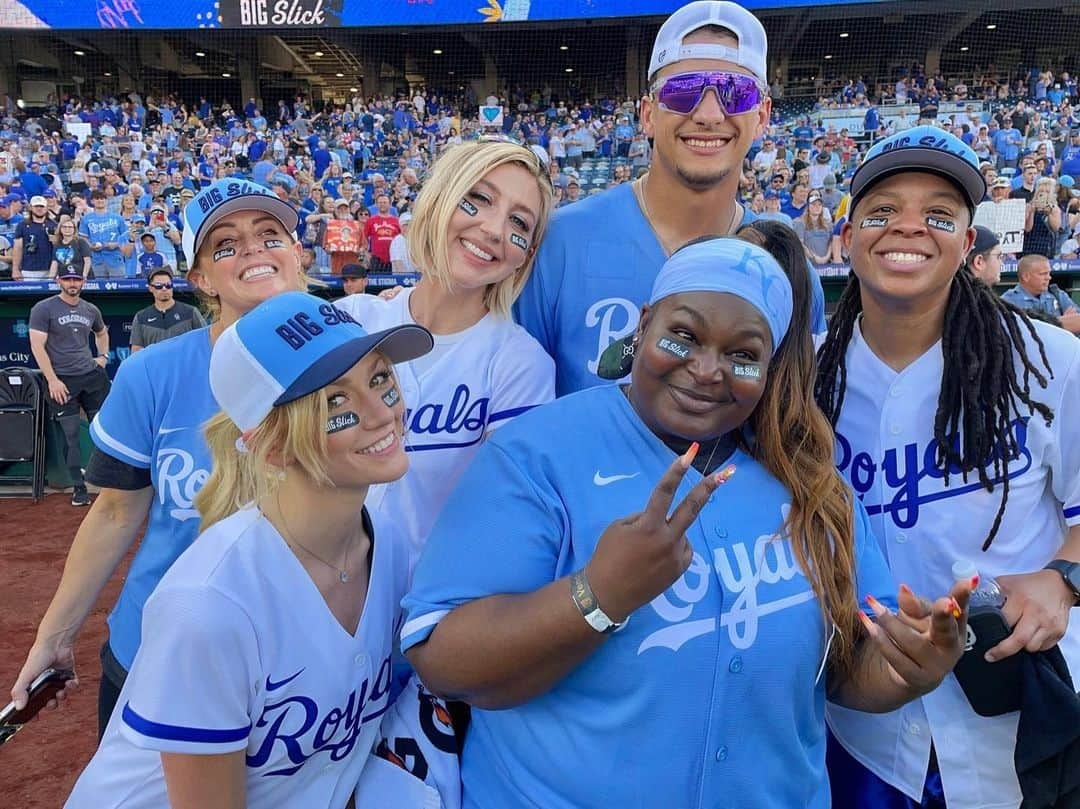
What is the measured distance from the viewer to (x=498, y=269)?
2.19 metres

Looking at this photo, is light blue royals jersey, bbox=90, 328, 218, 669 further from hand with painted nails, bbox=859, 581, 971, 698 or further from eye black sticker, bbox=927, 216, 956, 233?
eye black sticker, bbox=927, 216, 956, 233

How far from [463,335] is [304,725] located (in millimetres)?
1021

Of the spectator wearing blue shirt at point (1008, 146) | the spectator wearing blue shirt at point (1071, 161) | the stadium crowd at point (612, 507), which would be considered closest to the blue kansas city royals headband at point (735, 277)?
the stadium crowd at point (612, 507)

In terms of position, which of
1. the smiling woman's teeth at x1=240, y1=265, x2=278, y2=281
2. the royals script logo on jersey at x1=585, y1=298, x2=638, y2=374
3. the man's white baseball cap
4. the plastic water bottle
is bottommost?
the plastic water bottle

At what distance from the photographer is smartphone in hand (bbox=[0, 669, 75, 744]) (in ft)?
7.34

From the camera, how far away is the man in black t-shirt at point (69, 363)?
843 cm

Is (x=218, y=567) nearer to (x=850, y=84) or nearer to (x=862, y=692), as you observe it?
(x=862, y=692)

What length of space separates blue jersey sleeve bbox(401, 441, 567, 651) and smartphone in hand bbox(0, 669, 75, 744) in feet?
4.59

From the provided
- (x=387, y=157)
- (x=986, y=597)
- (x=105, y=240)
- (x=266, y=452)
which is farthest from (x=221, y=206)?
(x=387, y=157)

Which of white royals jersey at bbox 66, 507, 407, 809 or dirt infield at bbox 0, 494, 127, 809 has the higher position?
white royals jersey at bbox 66, 507, 407, 809

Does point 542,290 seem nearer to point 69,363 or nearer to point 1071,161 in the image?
point 69,363

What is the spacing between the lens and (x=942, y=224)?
6.42ft

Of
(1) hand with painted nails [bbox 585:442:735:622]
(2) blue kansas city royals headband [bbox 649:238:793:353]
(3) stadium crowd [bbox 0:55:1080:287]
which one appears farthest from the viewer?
(3) stadium crowd [bbox 0:55:1080:287]

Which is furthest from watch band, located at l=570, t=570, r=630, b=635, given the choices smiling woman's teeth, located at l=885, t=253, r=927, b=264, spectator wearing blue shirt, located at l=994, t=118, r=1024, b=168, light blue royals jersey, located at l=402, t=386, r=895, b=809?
spectator wearing blue shirt, located at l=994, t=118, r=1024, b=168
